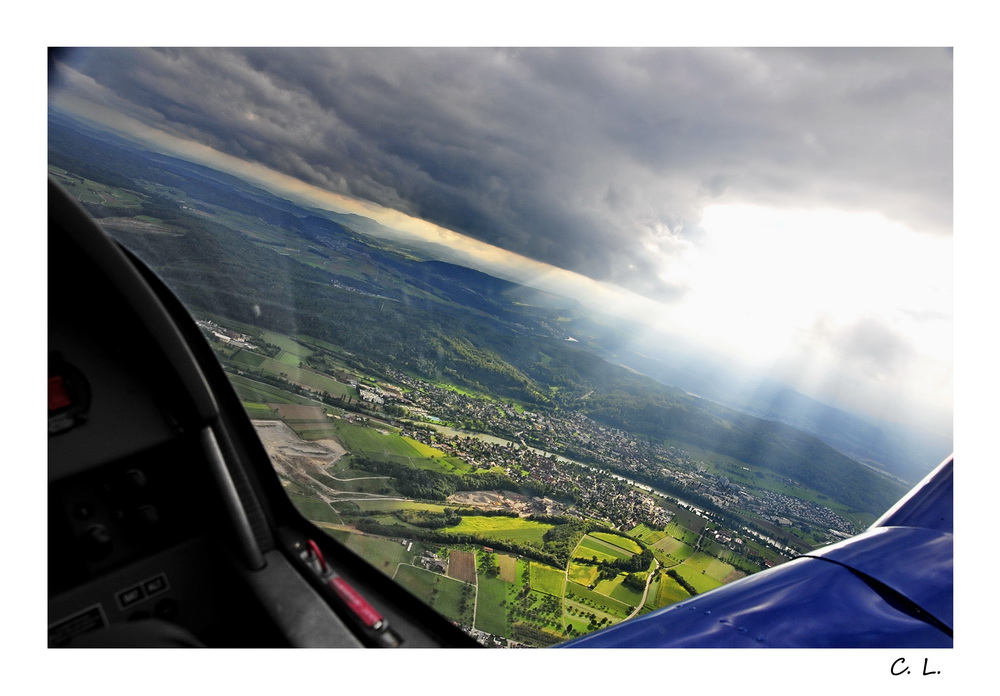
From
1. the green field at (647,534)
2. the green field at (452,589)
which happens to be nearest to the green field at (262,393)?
the green field at (452,589)

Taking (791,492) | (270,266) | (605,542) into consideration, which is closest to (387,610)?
(270,266)

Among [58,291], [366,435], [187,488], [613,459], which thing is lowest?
[613,459]

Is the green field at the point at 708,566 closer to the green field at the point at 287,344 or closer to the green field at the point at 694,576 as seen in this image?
the green field at the point at 694,576

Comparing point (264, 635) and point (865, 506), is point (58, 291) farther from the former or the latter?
point (865, 506)

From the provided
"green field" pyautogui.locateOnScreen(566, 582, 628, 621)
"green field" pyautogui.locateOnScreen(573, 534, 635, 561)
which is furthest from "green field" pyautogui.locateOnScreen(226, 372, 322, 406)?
"green field" pyautogui.locateOnScreen(573, 534, 635, 561)

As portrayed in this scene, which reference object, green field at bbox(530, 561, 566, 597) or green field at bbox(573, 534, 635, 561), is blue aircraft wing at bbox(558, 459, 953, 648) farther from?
green field at bbox(573, 534, 635, 561)

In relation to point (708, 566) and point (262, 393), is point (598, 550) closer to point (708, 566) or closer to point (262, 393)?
point (708, 566)

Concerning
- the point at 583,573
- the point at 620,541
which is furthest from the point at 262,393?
the point at 620,541

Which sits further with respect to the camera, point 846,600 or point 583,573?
point 583,573
